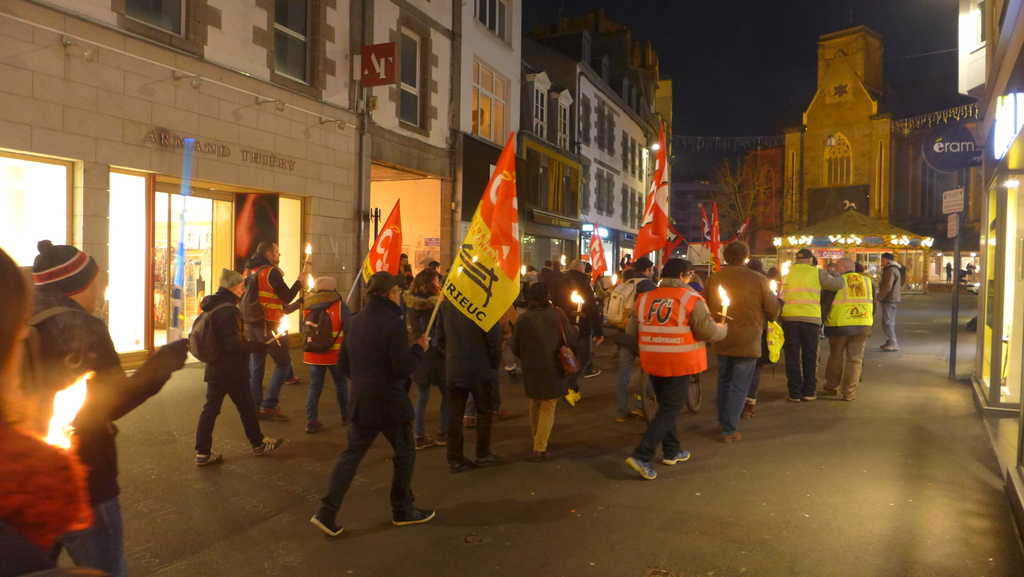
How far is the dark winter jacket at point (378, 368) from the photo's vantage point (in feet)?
14.8

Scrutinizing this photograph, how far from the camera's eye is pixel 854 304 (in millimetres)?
8867

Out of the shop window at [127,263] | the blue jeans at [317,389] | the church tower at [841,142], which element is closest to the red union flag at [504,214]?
the blue jeans at [317,389]

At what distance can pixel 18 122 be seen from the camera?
848 cm

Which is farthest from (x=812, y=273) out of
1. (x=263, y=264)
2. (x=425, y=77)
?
(x=425, y=77)

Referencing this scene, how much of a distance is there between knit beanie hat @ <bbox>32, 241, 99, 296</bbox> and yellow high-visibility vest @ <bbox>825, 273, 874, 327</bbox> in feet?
27.4

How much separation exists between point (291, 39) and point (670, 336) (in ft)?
33.3

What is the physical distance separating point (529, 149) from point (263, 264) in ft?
50.1

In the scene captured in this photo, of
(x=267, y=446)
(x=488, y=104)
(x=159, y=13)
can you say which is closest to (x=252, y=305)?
(x=267, y=446)

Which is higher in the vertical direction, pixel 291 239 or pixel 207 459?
pixel 291 239

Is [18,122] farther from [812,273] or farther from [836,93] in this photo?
[836,93]

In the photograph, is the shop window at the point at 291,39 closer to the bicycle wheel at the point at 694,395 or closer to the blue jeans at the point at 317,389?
the blue jeans at the point at 317,389

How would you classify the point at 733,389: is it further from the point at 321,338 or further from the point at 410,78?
the point at 410,78

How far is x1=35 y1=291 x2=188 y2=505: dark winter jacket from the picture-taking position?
2500 mm

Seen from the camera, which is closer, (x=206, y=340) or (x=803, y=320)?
(x=206, y=340)
